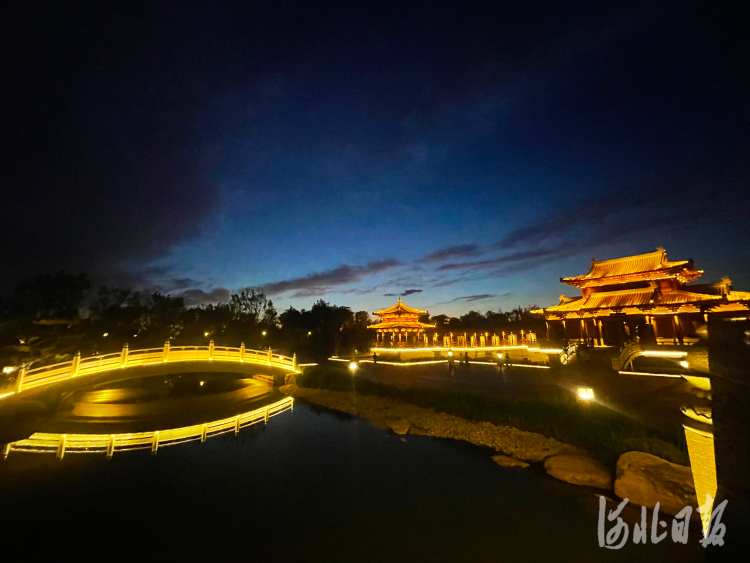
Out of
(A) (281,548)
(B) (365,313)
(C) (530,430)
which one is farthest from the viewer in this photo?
(B) (365,313)

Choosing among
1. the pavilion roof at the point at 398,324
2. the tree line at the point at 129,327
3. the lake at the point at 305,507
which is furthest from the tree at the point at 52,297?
the pavilion roof at the point at 398,324

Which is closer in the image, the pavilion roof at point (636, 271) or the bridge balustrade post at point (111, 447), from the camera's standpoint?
the bridge balustrade post at point (111, 447)

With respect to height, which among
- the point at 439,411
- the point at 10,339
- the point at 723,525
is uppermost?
the point at 10,339

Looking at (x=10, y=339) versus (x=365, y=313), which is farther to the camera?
(x=365, y=313)

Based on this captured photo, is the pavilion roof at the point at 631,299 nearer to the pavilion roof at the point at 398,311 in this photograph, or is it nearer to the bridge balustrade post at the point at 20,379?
the pavilion roof at the point at 398,311

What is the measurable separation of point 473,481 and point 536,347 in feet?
59.0

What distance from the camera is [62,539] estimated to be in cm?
766

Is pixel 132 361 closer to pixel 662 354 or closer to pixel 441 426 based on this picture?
pixel 441 426

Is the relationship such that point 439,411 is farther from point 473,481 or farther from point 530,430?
point 473,481

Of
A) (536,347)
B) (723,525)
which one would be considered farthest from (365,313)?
(723,525)

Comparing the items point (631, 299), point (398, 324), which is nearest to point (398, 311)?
point (398, 324)

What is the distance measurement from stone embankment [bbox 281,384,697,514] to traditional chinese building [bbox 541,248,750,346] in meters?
12.2

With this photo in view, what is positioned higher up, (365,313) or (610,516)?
(365,313)

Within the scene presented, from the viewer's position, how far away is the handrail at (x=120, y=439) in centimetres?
1289
